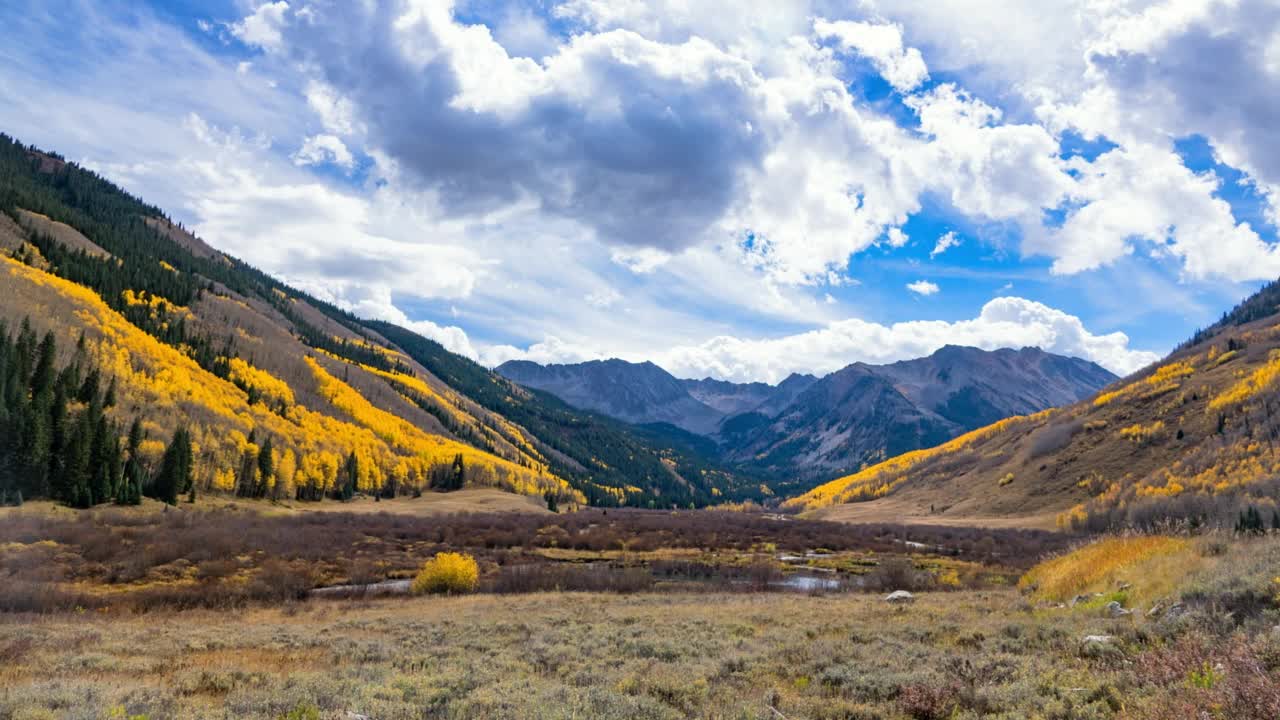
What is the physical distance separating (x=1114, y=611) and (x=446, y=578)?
34.7 metres

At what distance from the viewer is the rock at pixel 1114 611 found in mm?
16281

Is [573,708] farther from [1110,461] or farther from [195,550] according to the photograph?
[1110,461]

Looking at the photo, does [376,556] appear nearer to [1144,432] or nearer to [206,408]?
[206,408]

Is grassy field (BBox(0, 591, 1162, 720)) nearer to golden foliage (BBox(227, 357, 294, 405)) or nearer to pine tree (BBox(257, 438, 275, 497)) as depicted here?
pine tree (BBox(257, 438, 275, 497))

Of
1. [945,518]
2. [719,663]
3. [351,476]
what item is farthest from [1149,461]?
[351,476]

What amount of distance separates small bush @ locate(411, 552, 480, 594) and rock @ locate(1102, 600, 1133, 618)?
33.4 metres

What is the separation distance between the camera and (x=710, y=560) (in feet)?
209

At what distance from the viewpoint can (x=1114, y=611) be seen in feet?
54.7

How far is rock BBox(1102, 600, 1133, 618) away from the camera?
641 inches

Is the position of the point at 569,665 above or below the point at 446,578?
above

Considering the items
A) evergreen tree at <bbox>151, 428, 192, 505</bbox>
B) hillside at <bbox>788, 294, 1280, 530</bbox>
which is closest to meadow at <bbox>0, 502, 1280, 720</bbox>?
evergreen tree at <bbox>151, 428, 192, 505</bbox>

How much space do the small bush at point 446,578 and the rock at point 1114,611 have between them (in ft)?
110

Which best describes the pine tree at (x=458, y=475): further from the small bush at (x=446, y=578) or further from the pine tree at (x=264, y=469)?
the small bush at (x=446, y=578)

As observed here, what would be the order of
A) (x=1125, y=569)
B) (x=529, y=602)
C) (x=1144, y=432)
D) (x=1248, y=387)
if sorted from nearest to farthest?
(x=1125, y=569) < (x=529, y=602) < (x=1248, y=387) < (x=1144, y=432)
